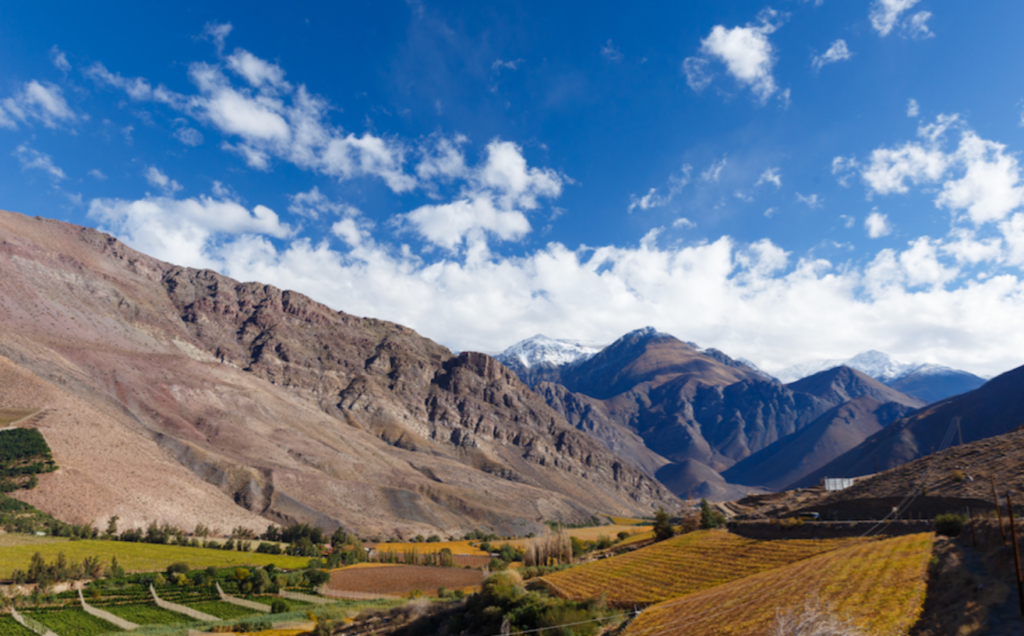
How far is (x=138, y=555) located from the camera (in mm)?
53094

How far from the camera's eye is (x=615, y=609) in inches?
891

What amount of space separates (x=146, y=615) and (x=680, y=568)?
35.3 meters

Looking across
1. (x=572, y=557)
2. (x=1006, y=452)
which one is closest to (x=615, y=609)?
(x=1006, y=452)

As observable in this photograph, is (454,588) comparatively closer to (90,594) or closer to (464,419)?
(90,594)

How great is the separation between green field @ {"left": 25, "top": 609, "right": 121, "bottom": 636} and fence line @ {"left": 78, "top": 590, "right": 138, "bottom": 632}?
1.03 feet

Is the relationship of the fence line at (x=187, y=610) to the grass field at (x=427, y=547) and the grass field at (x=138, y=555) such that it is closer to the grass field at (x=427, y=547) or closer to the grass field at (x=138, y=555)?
the grass field at (x=138, y=555)

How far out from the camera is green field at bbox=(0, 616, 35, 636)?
30.4 meters

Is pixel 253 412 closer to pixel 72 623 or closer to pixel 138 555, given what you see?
pixel 138 555

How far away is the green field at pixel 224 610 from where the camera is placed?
39203 millimetres

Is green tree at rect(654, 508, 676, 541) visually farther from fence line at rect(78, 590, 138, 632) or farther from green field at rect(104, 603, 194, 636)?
fence line at rect(78, 590, 138, 632)

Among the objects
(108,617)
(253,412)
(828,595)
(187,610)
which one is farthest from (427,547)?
(828,595)

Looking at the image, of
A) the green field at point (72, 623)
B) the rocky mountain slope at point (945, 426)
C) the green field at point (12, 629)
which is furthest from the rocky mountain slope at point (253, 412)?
the rocky mountain slope at point (945, 426)

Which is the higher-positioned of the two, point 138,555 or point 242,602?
point 138,555

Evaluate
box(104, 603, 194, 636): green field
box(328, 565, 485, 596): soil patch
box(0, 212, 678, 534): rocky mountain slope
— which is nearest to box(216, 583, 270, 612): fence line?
box(104, 603, 194, 636): green field
